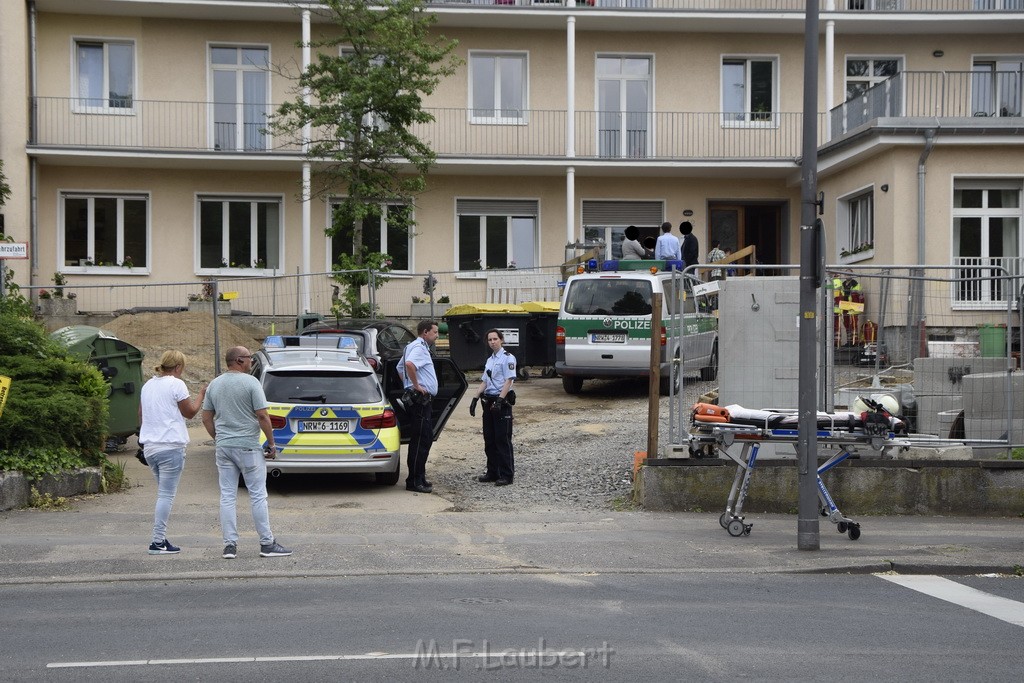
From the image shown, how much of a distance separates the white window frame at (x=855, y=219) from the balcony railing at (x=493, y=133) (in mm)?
2287

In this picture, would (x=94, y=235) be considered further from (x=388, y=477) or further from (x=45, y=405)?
(x=388, y=477)

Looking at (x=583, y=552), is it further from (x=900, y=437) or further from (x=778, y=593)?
(x=900, y=437)

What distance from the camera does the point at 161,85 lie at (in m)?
28.3

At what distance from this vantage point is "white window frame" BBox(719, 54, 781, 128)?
29.3 m

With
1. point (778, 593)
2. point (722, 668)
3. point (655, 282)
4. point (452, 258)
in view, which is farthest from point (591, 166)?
point (722, 668)

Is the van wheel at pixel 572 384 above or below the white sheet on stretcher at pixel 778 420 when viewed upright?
below

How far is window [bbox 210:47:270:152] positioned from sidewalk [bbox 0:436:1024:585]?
16646 mm

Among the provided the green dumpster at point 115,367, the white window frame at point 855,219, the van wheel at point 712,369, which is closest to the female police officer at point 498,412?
the van wheel at point 712,369

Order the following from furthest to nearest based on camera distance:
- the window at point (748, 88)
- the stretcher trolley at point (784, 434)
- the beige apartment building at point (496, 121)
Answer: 1. the window at point (748, 88)
2. the beige apartment building at point (496, 121)
3. the stretcher trolley at point (784, 434)

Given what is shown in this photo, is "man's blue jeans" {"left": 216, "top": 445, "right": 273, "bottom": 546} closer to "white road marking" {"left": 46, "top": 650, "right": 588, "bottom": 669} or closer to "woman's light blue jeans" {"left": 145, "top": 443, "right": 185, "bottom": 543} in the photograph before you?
"woman's light blue jeans" {"left": 145, "top": 443, "right": 185, "bottom": 543}

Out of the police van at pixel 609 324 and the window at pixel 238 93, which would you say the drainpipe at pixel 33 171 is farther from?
the police van at pixel 609 324

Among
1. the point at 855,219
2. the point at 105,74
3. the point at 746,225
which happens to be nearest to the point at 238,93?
the point at 105,74

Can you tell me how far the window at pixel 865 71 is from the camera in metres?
29.5

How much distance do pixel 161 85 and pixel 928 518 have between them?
865 inches
